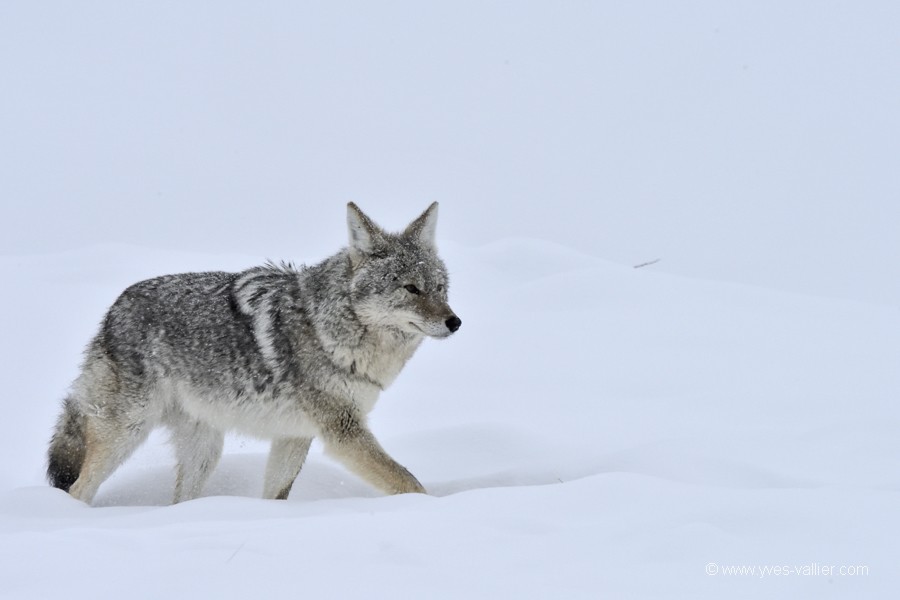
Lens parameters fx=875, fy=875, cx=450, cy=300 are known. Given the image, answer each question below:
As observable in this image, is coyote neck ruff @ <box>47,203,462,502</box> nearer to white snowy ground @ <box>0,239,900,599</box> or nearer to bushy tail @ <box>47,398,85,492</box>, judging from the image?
bushy tail @ <box>47,398,85,492</box>

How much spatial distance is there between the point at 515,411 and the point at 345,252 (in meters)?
1.89

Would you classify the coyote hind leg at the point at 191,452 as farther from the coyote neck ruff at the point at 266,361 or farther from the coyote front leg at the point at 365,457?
the coyote front leg at the point at 365,457

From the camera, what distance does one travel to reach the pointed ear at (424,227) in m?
4.80

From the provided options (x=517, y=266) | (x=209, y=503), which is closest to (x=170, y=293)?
(x=209, y=503)

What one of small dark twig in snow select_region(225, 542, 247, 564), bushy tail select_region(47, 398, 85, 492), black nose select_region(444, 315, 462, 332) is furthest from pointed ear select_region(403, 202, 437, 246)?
small dark twig in snow select_region(225, 542, 247, 564)

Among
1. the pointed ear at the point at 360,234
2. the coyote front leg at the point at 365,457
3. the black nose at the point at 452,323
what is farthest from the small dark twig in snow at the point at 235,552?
the pointed ear at the point at 360,234

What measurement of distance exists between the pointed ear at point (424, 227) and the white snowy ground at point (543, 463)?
1204mm

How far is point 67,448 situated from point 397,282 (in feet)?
6.75

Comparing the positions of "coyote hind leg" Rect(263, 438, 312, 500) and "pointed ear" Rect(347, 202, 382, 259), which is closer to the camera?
"pointed ear" Rect(347, 202, 382, 259)

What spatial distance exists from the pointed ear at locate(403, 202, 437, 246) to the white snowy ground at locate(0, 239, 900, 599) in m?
1.20

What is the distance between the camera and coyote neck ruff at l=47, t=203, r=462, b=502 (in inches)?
175

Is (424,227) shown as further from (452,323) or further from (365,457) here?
(365,457)

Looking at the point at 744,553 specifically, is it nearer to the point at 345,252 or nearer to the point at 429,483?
the point at 429,483

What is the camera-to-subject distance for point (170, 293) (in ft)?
15.9
